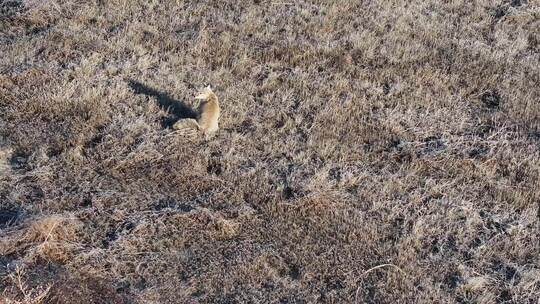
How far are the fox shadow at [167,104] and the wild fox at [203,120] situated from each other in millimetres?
241

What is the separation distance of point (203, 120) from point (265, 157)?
0.90 m

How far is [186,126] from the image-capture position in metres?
7.91

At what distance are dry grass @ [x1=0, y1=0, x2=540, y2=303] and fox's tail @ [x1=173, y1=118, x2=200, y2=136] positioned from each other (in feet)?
0.33

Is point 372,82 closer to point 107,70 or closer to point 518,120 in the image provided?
point 518,120

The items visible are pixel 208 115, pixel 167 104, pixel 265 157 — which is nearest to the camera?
pixel 265 157

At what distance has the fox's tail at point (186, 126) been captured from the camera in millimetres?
7902

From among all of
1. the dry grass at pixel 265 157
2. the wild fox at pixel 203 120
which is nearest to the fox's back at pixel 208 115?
the wild fox at pixel 203 120

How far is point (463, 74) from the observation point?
10180mm

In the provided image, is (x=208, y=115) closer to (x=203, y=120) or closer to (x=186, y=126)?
(x=203, y=120)

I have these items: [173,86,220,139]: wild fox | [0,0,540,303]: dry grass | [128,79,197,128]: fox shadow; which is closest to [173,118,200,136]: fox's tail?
[173,86,220,139]: wild fox

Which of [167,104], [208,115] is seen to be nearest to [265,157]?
[208,115]

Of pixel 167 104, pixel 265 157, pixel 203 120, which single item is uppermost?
pixel 203 120

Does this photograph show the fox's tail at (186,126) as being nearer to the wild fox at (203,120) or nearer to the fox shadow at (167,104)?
the wild fox at (203,120)

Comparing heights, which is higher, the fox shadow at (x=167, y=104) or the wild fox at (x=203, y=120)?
the wild fox at (x=203, y=120)
